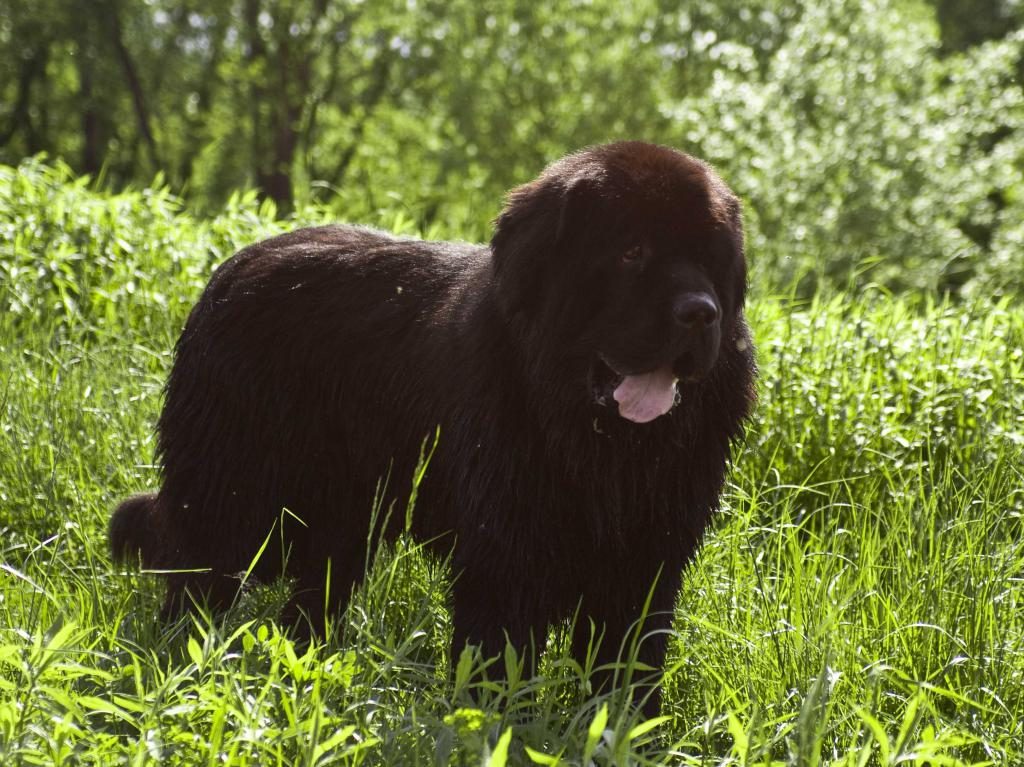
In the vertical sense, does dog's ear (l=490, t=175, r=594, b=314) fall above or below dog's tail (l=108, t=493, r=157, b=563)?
above

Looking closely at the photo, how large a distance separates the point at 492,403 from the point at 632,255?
1.66ft

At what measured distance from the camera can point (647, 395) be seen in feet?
8.52

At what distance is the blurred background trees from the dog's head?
33.5ft

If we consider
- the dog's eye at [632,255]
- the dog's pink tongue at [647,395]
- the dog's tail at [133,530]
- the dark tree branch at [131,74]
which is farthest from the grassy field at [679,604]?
the dark tree branch at [131,74]

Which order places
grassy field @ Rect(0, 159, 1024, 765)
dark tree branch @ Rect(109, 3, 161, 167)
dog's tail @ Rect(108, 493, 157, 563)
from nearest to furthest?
grassy field @ Rect(0, 159, 1024, 765), dog's tail @ Rect(108, 493, 157, 563), dark tree branch @ Rect(109, 3, 161, 167)

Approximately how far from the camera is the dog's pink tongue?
8.48ft

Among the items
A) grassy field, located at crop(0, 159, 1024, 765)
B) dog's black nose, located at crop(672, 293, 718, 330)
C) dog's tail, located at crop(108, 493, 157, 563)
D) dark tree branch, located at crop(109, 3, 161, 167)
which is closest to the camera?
grassy field, located at crop(0, 159, 1024, 765)

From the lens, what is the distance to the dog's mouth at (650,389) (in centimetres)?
258

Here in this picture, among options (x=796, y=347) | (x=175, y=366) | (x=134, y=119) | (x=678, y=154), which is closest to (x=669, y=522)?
(x=678, y=154)

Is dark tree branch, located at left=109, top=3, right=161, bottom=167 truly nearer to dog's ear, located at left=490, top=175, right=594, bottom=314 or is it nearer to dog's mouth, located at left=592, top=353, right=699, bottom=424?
dog's ear, located at left=490, top=175, right=594, bottom=314

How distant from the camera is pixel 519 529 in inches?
108

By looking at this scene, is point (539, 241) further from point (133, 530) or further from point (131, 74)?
point (131, 74)

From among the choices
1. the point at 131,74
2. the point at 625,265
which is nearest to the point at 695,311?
the point at 625,265

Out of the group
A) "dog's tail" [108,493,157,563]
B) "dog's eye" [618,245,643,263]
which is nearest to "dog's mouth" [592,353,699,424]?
"dog's eye" [618,245,643,263]
